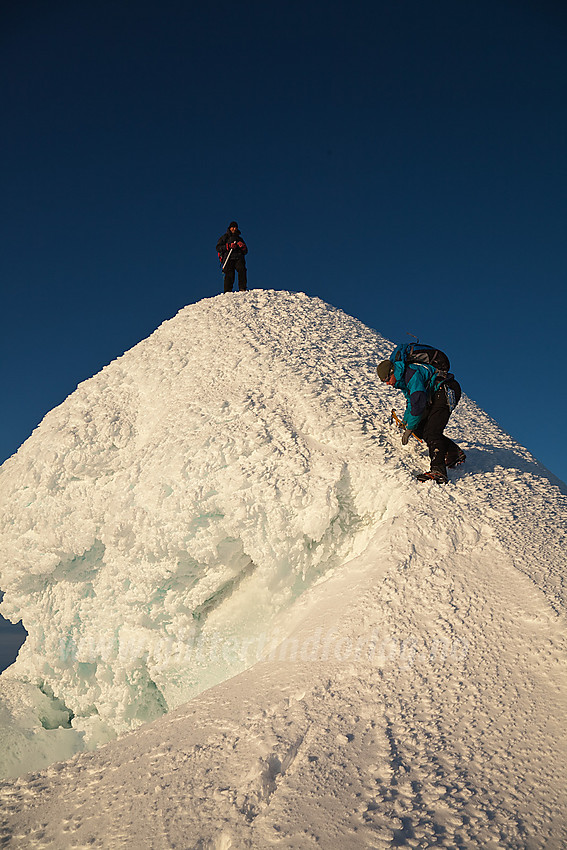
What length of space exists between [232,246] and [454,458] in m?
5.94

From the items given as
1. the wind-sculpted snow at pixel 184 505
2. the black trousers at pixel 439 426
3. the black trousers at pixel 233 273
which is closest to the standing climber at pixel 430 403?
the black trousers at pixel 439 426

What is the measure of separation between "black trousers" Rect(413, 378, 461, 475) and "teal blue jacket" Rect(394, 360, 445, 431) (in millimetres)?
56

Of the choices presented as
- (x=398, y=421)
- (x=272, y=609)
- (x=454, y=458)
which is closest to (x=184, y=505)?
(x=272, y=609)

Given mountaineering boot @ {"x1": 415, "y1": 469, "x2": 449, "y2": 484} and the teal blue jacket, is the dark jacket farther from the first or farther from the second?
mountaineering boot @ {"x1": 415, "y1": 469, "x2": 449, "y2": 484}

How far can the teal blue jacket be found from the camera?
484cm

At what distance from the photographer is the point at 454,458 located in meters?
4.87

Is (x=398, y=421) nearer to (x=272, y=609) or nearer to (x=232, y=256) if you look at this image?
(x=272, y=609)

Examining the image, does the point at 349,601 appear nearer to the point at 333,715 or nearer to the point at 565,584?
the point at 333,715

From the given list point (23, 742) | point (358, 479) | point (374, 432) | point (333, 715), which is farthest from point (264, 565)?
point (23, 742)

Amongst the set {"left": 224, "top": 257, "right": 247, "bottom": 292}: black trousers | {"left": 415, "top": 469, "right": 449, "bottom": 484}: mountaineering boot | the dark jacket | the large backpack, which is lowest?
{"left": 415, "top": 469, "right": 449, "bottom": 484}: mountaineering boot

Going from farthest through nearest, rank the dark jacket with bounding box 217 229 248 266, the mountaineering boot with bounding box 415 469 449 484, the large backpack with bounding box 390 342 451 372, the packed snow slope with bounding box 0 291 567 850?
1. the dark jacket with bounding box 217 229 248 266
2. the large backpack with bounding box 390 342 451 372
3. the mountaineering boot with bounding box 415 469 449 484
4. the packed snow slope with bounding box 0 291 567 850

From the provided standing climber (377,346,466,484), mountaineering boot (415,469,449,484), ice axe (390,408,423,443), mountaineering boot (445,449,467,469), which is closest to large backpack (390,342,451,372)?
standing climber (377,346,466,484)

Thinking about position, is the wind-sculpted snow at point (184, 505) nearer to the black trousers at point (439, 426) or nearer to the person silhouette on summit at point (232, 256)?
the black trousers at point (439, 426)

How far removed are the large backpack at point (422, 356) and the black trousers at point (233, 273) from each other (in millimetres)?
4743
